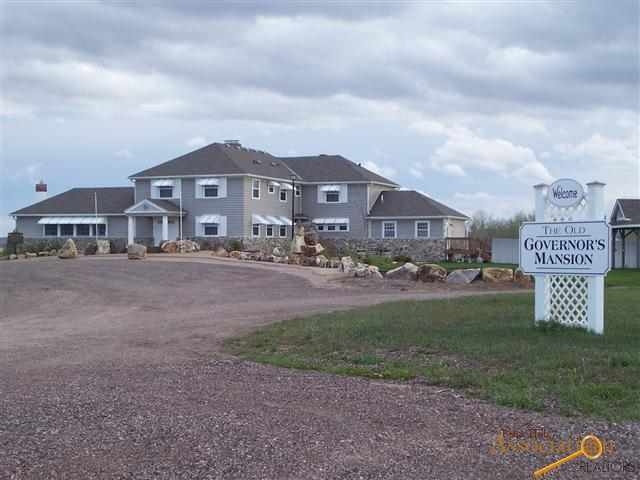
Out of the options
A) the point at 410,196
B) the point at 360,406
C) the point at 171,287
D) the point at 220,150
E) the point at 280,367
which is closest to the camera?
the point at 360,406

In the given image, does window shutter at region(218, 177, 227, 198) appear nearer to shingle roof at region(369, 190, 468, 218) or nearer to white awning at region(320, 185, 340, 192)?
white awning at region(320, 185, 340, 192)

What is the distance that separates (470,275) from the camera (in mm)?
26438

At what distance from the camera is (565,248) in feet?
40.3

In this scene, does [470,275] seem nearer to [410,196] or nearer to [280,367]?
[280,367]

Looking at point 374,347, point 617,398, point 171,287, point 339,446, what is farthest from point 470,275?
point 339,446

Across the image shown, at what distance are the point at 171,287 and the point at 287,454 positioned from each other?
20.4 m

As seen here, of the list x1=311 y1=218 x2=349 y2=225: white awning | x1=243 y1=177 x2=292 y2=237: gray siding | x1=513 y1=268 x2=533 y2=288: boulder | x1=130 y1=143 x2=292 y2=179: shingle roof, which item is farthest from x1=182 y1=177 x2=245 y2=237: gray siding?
x1=513 y1=268 x2=533 y2=288: boulder

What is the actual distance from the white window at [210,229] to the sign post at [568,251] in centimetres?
3340

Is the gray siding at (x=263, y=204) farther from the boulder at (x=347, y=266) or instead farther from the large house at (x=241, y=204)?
the boulder at (x=347, y=266)

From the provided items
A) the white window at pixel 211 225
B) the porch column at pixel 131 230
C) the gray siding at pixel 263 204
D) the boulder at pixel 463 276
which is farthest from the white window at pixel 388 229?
the boulder at pixel 463 276

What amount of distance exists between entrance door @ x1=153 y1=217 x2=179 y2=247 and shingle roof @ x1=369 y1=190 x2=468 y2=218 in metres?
12.2

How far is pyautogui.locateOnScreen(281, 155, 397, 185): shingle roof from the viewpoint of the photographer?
5025 centimetres

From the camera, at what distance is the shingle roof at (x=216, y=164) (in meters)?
45.1

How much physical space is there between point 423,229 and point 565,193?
→ 36.7 meters
